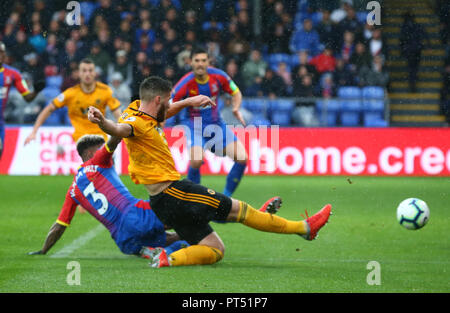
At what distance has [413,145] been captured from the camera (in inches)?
577

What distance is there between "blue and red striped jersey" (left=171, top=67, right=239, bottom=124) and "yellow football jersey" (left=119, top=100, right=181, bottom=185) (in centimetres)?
327

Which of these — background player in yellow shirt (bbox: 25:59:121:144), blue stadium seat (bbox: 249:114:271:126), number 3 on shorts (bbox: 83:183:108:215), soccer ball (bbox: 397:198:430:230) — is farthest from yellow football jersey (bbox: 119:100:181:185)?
blue stadium seat (bbox: 249:114:271:126)

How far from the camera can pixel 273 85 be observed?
16.3 meters

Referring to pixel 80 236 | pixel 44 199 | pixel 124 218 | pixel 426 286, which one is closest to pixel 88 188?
pixel 124 218

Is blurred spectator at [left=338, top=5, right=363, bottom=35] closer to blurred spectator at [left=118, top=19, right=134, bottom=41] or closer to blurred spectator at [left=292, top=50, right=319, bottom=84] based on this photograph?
blurred spectator at [left=292, top=50, right=319, bottom=84]

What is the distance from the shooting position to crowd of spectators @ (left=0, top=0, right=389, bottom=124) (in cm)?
1625

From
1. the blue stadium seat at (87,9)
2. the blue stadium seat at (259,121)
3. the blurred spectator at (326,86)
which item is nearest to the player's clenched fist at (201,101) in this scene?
the blue stadium seat at (259,121)

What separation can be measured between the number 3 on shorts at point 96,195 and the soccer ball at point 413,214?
2.53m

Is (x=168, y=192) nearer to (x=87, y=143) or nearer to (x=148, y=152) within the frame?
(x=148, y=152)

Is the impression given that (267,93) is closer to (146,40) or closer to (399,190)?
(146,40)

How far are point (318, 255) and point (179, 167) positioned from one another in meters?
7.86

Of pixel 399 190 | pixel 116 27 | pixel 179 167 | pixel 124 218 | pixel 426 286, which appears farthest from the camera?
pixel 116 27

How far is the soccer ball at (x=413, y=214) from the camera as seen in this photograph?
21.8 ft
